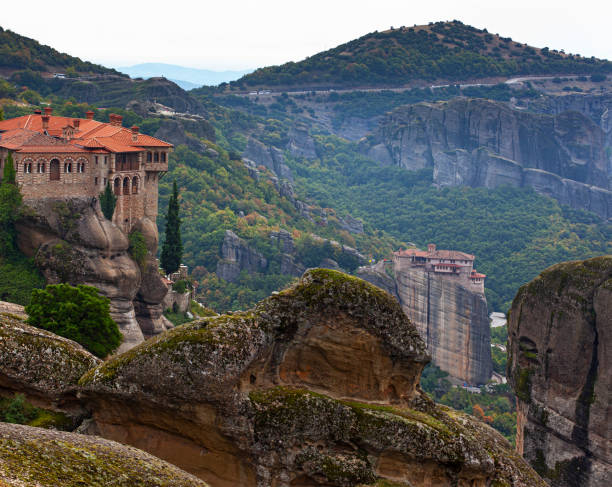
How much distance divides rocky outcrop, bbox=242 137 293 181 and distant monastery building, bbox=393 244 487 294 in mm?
57626

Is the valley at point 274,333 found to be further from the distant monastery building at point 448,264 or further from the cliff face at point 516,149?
the cliff face at point 516,149

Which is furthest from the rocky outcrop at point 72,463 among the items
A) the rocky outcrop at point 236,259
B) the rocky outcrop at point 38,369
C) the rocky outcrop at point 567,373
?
the rocky outcrop at point 236,259

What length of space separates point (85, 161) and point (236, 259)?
52.8 meters

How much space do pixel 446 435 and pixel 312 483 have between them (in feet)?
9.83

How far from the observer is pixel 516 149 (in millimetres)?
185250

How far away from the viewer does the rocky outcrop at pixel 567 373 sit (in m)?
37.6

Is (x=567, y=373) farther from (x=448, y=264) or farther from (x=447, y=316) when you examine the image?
(x=448, y=264)

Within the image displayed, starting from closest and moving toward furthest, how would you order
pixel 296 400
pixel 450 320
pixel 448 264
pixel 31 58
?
1. pixel 296 400
2. pixel 450 320
3. pixel 448 264
4. pixel 31 58

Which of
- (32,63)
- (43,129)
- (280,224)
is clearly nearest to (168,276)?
(43,129)

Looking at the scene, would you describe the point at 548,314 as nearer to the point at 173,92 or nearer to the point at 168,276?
the point at 168,276

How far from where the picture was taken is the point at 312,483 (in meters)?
16.6

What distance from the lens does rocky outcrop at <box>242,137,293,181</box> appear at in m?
162

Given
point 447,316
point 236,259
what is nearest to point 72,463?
point 236,259

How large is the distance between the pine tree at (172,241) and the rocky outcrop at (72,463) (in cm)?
4526
